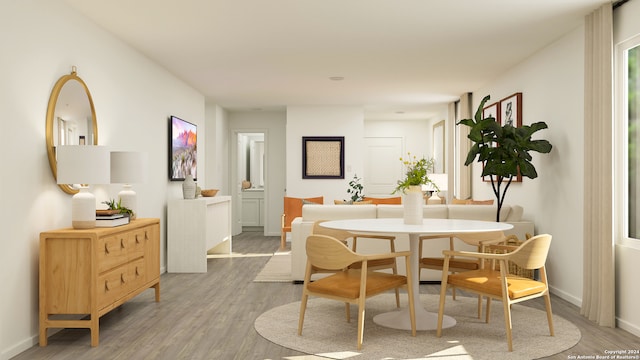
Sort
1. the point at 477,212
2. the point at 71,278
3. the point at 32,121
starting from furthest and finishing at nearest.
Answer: the point at 477,212 → the point at 32,121 → the point at 71,278

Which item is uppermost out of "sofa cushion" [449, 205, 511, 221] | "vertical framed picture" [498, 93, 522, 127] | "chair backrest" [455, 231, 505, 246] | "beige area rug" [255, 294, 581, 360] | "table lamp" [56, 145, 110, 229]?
"vertical framed picture" [498, 93, 522, 127]

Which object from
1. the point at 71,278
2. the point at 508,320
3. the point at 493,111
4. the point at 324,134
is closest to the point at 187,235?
the point at 71,278

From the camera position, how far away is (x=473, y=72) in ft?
22.1

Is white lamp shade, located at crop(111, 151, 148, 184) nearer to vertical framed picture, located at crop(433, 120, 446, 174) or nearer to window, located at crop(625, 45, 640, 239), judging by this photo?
window, located at crop(625, 45, 640, 239)

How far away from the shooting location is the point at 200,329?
156 inches

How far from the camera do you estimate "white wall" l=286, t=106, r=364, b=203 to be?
9656 millimetres

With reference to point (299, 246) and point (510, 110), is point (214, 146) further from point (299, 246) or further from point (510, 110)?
point (510, 110)

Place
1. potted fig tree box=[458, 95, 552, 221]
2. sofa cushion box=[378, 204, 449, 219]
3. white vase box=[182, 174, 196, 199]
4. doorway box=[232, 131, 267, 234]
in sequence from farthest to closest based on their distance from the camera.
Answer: doorway box=[232, 131, 267, 234], white vase box=[182, 174, 196, 199], sofa cushion box=[378, 204, 449, 219], potted fig tree box=[458, 95, 552, 221]

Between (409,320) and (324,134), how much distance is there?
236 inches

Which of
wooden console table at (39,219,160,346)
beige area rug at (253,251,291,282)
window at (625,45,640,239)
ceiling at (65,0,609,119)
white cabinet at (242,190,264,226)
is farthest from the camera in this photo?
white cabinet at (242,190,264,226)

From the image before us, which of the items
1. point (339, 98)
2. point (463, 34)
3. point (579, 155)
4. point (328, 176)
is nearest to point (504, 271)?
point (579, 155)

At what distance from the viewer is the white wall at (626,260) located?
3.90 meters

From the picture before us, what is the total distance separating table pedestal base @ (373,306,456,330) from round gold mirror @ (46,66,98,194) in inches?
104

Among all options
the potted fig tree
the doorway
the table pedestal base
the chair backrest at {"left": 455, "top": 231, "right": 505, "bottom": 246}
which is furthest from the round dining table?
the doorway
